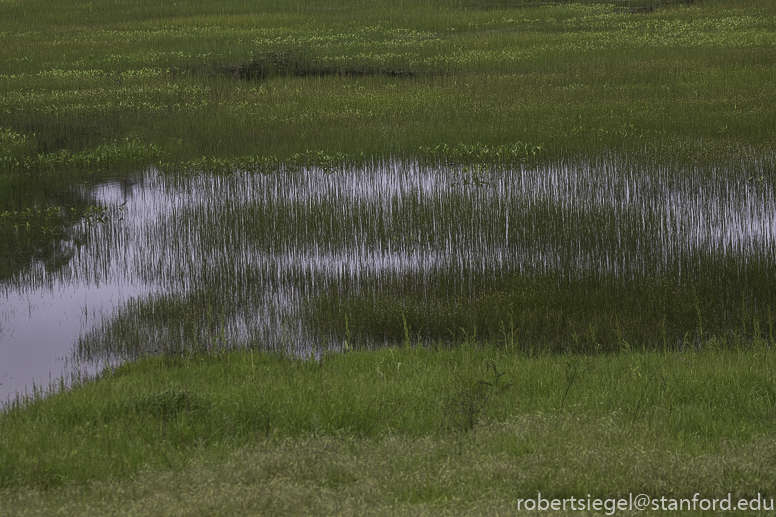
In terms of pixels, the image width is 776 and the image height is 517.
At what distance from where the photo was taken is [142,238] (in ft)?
39.3

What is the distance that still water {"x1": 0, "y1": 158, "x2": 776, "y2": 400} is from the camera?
8.72 m

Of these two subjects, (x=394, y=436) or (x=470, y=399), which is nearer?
(x=394, y=436)

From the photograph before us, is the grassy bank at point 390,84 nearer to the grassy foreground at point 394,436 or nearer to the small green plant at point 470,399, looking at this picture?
the grassy foreground at point 394,436

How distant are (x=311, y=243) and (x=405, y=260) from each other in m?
1.65

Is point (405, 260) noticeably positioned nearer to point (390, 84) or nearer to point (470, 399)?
point (470, 399)

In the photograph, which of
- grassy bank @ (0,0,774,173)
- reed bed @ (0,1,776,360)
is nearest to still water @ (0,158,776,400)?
reed bed @ (0,1,776,360)

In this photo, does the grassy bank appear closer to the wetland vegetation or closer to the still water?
the wetland vegetation

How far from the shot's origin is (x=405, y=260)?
415 inches

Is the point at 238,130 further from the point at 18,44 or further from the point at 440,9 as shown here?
the point at 440,9

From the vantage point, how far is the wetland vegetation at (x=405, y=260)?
488 cm

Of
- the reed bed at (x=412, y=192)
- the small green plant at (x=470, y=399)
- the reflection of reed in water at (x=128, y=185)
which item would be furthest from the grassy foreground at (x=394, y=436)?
the reflection of reed in water at (x=128, y=185)

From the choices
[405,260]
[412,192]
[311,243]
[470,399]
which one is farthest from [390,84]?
[470,399]

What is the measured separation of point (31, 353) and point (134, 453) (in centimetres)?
433

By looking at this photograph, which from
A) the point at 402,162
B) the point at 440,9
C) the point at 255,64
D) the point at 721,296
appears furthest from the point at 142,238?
the point at 440,9
